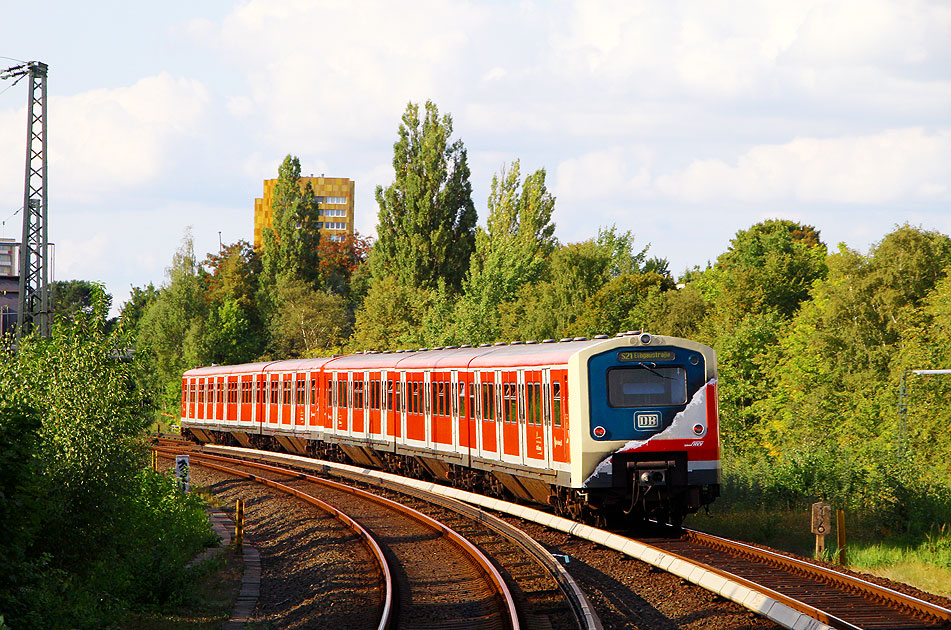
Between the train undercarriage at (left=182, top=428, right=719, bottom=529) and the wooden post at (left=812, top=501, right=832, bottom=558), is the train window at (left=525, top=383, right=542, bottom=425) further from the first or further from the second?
the wooden post at (left=812, top=501, right=832, bottom=558)

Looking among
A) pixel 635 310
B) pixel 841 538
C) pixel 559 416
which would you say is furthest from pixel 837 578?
pixel 635 310

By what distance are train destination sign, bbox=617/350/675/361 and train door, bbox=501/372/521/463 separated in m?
2.91

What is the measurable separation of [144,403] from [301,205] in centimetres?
5807

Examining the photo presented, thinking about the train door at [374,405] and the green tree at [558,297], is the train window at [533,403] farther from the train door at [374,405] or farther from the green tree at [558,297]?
the green tree at [558,297]

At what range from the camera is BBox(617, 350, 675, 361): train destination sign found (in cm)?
1725

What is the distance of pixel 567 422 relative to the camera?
682 inches

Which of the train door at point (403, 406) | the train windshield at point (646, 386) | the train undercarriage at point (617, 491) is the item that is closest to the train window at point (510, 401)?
the train undercarriage at point (617, 491)

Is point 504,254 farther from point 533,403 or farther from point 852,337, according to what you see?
point 533,403

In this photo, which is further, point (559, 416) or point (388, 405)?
point (388, 405)

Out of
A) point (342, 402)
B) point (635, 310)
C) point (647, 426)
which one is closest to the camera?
point (647, 426)

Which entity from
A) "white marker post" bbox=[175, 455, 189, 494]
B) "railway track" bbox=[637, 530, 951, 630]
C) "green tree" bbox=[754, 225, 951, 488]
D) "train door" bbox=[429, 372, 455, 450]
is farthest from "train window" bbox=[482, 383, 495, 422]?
"green tree" bbox=[754, 225, 951, 488]

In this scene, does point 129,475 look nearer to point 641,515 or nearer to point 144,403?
point 144,403

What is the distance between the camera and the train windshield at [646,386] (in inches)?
674

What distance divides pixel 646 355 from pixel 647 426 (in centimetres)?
110
